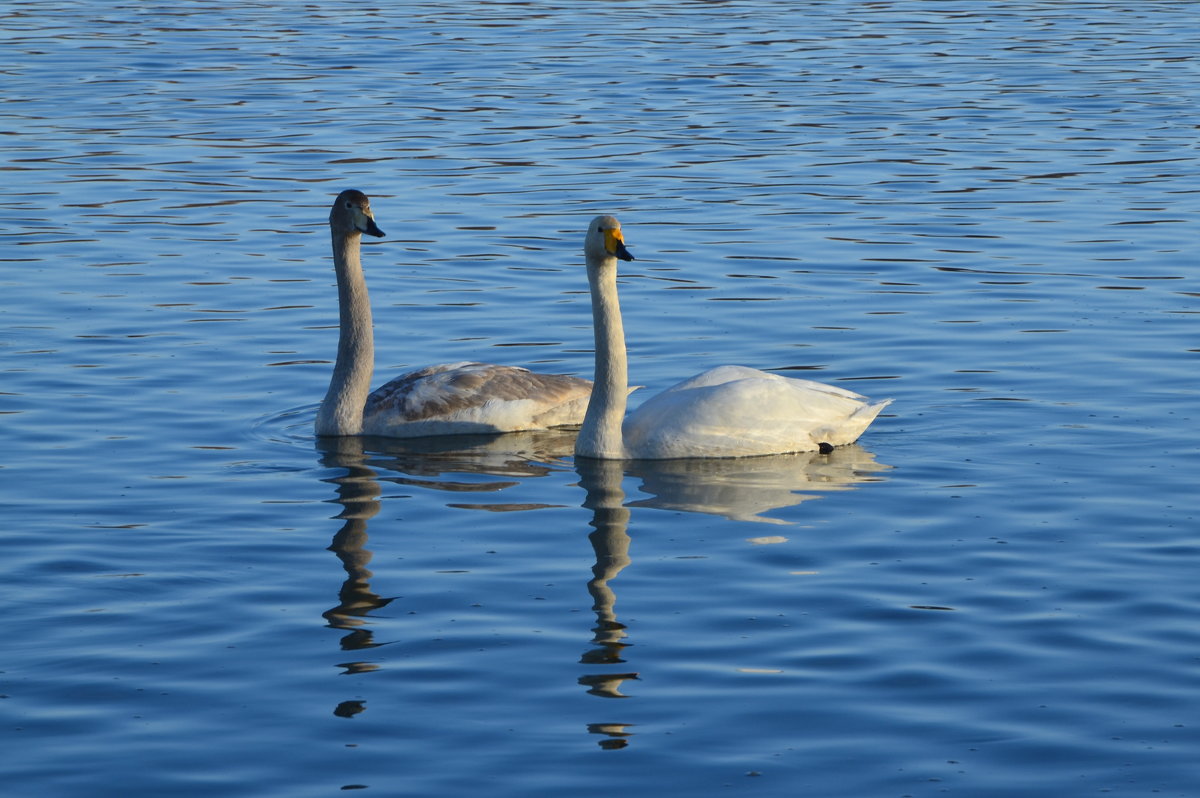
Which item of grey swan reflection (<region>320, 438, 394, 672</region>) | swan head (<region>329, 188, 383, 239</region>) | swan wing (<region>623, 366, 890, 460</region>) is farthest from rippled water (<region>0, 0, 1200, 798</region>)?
swan head (<region>329, 188, 383, 239</region>)

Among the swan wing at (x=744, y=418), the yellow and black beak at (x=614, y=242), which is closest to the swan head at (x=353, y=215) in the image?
the yellow and black beak at (x=614, y=242)

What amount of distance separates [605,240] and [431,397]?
4.94 feet

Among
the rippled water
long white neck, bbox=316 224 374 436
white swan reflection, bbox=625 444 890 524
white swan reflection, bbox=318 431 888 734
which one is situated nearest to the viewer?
the rippled water

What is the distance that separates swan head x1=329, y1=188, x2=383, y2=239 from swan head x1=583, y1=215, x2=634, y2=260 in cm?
168

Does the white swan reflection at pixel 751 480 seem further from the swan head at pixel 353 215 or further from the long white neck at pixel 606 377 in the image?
the swan head at pixel 353 215

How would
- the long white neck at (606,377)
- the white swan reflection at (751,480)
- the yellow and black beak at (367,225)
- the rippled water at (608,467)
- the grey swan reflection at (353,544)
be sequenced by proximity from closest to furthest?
the rippled water at (608,467) < the grey swan reflection at (353,544) < the white swan reflection at (751,480) < the long white neck at (606,377) < the yellow and black beak at (367,225)

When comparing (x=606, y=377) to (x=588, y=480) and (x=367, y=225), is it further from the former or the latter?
(x=367, y=225)

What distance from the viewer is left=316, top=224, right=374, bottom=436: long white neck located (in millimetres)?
12648

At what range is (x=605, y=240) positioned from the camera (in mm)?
11805

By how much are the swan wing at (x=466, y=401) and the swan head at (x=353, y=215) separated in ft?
3.19

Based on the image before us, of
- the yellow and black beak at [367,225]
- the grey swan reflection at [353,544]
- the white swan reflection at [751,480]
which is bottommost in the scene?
the white swan reflection at [751,480]

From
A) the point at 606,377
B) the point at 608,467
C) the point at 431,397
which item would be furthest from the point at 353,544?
the point at 431,397

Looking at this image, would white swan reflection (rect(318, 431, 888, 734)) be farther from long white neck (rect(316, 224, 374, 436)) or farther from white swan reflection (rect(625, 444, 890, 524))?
long white neck (rect(316, 224, 374, 436))

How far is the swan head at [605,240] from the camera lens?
11.7 m
